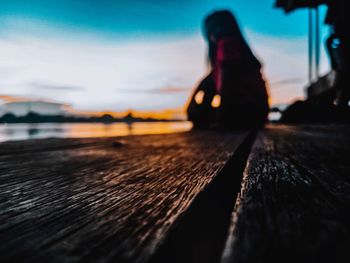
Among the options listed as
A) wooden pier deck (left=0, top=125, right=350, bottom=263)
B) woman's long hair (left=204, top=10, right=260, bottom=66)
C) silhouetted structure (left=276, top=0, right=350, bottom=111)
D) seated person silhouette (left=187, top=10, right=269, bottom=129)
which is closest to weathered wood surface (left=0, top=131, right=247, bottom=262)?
wooden pier deck (left=0, top=125, right=350, bottom=263)

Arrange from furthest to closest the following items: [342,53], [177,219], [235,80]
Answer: [235,80] < [342,53] < [177,219]

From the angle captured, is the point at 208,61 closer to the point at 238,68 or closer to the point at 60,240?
the point at 238,68

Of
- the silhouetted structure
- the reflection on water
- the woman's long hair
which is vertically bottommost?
the reflection on water

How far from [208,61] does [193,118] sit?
1.66 metres

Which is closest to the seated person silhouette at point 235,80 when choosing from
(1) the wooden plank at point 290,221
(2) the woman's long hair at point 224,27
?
(2) the woman's long hair at point 224,27

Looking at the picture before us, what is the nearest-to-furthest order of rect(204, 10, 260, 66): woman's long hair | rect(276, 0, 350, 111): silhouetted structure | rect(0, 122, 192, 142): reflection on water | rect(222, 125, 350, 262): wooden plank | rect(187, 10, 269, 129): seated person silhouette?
rect(222, 125, 350, 262): wooden plank
rect(276, 0, 350, 111): silhouetted structure
rect(187, 10, 269, 129): seated person silhouette
rect(204, 10, 260, 66): woman's long hair
rect(0, 122, 192, 142): reflection on water

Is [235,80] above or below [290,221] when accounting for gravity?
above

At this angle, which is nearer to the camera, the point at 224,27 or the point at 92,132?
the point at 224,27

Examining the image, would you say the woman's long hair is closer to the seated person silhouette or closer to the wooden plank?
the seated person silhouette

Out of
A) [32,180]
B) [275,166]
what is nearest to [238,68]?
[275,166]

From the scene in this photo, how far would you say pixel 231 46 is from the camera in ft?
15.1

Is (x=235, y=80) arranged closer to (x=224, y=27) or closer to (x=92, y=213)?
(x=224, y=27)

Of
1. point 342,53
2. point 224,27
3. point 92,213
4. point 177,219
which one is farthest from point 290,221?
point 224,27

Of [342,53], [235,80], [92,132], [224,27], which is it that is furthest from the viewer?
[92,132]
